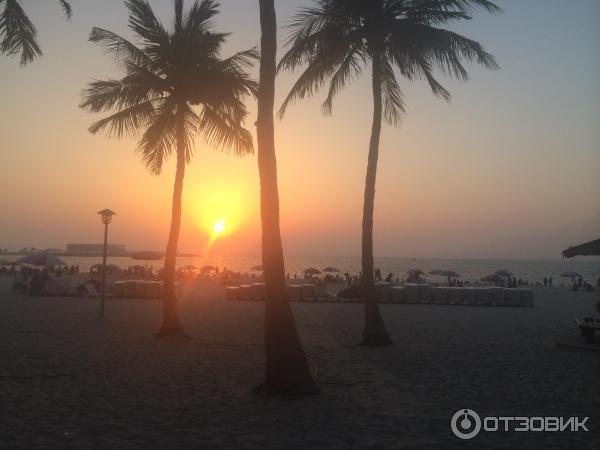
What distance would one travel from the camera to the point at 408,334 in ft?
50.7

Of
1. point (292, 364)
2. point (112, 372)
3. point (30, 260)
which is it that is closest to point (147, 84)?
point (112, 372)

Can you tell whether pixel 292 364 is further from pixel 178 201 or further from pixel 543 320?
pixel 543 320

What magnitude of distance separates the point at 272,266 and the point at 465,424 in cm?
347

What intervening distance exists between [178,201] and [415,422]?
9641 mm

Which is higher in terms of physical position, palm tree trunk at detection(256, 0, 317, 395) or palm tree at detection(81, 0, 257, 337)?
palm tree at detection(81, 0, 257, 337)

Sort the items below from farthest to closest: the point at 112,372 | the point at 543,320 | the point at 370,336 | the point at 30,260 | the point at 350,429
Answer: the point at 30,260, the point at 543,320, the point at 370,336, the point at 112,372, the point at 350,429

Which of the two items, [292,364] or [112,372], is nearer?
[292,364]

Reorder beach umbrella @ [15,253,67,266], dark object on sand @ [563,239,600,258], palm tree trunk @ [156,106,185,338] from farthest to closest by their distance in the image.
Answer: beach umbrella @ [15,253,67,266], dark object on sand @ [563,239,600,258], palm tree trunk @ [156,106,185,338]

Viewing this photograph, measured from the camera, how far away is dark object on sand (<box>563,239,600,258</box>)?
584 inches

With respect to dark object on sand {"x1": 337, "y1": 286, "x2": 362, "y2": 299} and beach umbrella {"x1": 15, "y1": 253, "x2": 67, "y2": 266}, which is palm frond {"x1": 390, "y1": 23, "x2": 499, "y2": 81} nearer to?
dark object on sand {"x1": 337, "y1": 286, "x2": 362, "y2": 299}

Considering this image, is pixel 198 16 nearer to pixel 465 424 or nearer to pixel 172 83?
pixel 172 83

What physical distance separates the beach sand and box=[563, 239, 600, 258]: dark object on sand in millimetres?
2321

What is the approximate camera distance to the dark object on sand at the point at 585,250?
14828 millimetres

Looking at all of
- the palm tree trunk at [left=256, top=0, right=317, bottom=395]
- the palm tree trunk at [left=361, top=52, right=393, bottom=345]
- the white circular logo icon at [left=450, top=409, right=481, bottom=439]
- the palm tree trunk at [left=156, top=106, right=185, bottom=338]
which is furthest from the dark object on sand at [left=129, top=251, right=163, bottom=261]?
the white circular logo icon at [left=450, top=409, right=481, bottom=439]
